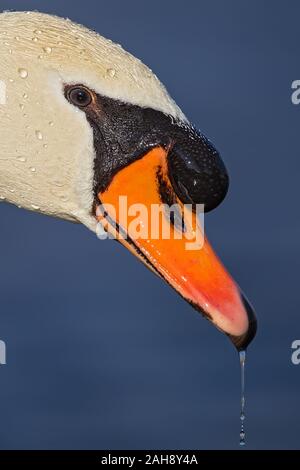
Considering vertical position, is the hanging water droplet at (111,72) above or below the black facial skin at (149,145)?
above

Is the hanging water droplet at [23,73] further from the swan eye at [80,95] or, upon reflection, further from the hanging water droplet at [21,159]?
the hanging water droplet at [21,159]

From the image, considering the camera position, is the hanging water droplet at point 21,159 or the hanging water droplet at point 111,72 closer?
the hanging water droplet at point 111,72

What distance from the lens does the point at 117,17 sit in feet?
43.0

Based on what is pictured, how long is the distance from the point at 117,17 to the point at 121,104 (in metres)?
7.42

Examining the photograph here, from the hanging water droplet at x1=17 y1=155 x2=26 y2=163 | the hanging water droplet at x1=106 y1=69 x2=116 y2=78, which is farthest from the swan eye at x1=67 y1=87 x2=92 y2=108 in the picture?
the hanging water droplet at x1=17 y1=155 x2=26 y2=163

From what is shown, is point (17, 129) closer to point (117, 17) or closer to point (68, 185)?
point (68, 185)

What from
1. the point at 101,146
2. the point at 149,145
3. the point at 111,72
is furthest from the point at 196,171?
the point at 111,72

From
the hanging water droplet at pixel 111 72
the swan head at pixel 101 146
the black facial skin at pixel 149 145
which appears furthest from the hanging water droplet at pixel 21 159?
the hanging water droplet at pixel 111 72

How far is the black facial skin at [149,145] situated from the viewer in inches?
229

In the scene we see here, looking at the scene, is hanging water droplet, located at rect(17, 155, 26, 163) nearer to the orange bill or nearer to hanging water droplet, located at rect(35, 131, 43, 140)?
hanging water droplet, located at rect(35, 131, 43, 140)

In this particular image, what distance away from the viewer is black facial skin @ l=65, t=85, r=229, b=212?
5.81 m

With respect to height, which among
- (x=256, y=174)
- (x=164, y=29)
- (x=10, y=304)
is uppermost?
(x=164, y=29)

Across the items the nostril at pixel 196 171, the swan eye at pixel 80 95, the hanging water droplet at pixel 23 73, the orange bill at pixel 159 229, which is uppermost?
the hanging water droplet at pixel 23 73
